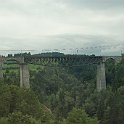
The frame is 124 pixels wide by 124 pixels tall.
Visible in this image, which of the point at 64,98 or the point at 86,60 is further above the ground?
the point at 86,60

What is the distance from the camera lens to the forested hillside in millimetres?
53562

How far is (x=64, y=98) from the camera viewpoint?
115125 millimetres

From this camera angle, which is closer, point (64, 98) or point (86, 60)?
point (64, 98)

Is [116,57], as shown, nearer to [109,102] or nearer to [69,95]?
[69,95]

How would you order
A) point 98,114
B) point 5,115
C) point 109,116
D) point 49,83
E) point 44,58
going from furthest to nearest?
point 49,83, point 44,58, point 98,114, point 109,116, point 5,115

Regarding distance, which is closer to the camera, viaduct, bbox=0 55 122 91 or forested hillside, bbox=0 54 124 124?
forested hillside, bbox=0 54 124 124

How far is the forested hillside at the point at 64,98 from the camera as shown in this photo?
53.6 meters

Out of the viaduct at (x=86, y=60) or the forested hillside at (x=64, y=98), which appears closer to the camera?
the forested hillside at (x=64, y=98)

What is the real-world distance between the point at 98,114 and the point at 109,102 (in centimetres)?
332

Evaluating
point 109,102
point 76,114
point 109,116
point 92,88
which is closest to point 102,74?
point 92,88

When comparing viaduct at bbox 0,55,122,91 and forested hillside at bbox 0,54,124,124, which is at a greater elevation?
viaduct at bbox 0,55,122,91

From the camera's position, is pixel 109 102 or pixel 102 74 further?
pixel 102 74

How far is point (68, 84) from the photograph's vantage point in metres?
152

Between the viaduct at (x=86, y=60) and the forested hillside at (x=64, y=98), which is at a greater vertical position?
the viaduct at (x=86, y=60)
